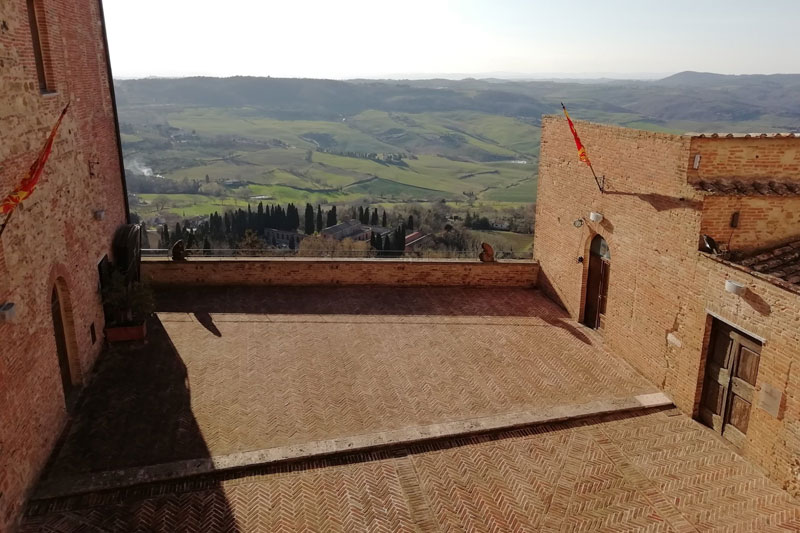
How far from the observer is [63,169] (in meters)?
9.32

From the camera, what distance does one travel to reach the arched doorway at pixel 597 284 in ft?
41.2

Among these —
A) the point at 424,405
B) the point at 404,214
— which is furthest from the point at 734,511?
the point at 404,214

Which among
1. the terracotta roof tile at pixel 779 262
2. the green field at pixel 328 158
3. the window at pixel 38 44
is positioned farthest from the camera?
the green field at pixel 328 158

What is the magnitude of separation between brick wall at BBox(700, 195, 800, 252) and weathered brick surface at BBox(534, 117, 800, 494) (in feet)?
0.06

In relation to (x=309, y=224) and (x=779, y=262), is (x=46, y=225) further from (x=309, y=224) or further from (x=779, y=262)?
(x=309, y=224)

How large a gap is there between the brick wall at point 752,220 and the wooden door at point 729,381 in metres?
1.48

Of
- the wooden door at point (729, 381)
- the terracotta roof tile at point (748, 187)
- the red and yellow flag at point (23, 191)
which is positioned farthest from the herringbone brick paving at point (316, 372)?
the terracotta roof tile at point (748, 187)

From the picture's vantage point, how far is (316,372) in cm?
1052

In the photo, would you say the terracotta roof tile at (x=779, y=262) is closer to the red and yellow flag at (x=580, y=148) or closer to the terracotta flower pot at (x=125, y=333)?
the red and yellow flag at (x=580, y=148)

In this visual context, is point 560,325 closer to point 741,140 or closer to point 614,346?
point 614,346

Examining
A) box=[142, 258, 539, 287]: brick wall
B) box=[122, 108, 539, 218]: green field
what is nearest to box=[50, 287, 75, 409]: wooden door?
box=[142, 258, 539, 287]: brick wall

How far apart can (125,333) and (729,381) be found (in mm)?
11485

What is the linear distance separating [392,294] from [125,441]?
8103 mm

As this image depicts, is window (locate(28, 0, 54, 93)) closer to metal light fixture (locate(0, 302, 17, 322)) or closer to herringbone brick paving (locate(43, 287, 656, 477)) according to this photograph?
metal light fixture (locate(0, 302, 17, 322))
